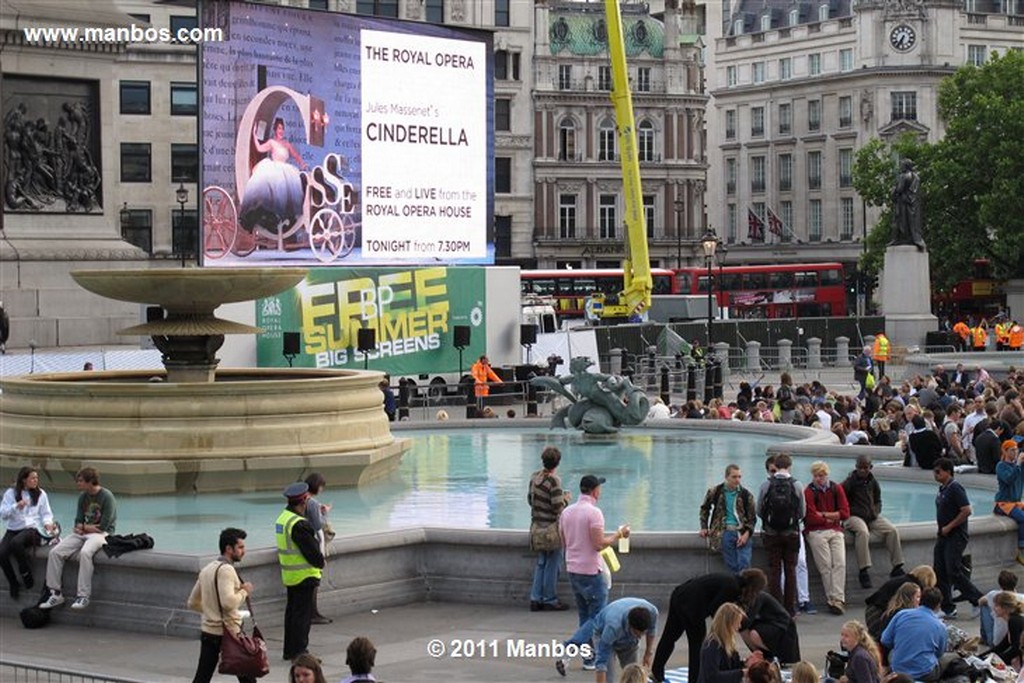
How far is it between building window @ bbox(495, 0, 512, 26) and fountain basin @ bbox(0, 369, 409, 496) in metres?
68.7

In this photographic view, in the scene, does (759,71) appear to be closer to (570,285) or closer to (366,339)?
(570,285)

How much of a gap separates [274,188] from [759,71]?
77175mm

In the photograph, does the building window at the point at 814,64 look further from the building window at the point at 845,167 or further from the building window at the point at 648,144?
the building window at the point at 648,144

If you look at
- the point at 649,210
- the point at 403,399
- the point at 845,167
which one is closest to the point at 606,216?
the point at 649,210

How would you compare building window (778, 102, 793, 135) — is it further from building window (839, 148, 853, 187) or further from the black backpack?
the black backpack

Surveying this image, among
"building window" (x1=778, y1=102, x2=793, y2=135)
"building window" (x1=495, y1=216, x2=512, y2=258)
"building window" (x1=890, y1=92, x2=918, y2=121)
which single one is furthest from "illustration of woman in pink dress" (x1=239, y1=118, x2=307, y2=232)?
"building window" (x1=778, y1=102, x2=793, y2=135)

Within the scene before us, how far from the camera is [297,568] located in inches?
599

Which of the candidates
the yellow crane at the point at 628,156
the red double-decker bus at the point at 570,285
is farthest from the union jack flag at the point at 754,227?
the yellow crane at the point at 628,156

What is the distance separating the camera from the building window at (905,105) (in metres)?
112

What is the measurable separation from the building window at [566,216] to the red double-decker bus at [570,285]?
15084 millimetres

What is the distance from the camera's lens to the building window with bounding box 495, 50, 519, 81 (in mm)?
93812

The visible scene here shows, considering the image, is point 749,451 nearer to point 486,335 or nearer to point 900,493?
point 900,493

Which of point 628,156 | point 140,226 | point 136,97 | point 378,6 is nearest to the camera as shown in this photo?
point 628,156

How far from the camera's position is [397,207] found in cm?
4997
